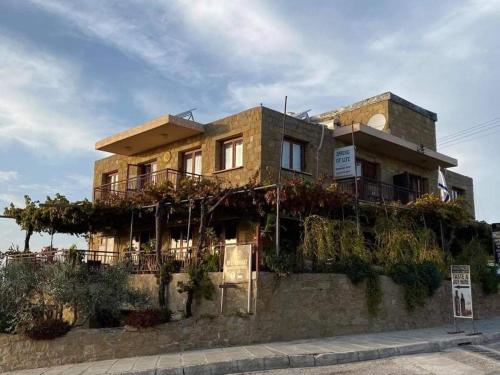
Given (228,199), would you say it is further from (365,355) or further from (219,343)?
(365,355)

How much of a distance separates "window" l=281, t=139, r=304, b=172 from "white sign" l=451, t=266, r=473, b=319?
7077 mm

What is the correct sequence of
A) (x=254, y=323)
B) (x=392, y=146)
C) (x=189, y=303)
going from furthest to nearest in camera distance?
(x=392, y=146) → (x=189, y=303) → (x=254, y=323)

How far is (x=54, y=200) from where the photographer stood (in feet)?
64.5

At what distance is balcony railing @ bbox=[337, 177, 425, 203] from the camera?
21.0 meters

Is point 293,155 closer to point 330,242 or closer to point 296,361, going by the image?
point 330,242

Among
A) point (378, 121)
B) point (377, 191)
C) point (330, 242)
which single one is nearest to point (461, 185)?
point (378, 121)

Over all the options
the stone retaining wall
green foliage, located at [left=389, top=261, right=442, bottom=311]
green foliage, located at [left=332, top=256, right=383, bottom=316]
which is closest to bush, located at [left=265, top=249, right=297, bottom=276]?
the stone retaining wall

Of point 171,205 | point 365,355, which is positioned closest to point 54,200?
point 171,205

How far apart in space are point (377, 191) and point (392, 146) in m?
2.24

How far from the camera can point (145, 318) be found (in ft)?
38.9

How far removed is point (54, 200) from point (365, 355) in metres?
13.0

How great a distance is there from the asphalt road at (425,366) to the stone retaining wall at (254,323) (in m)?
2.46

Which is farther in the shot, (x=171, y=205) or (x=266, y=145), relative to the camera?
(x=266, y=145)

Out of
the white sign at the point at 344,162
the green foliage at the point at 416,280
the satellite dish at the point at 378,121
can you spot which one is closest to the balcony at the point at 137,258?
the green foliage at the point at 416,280
